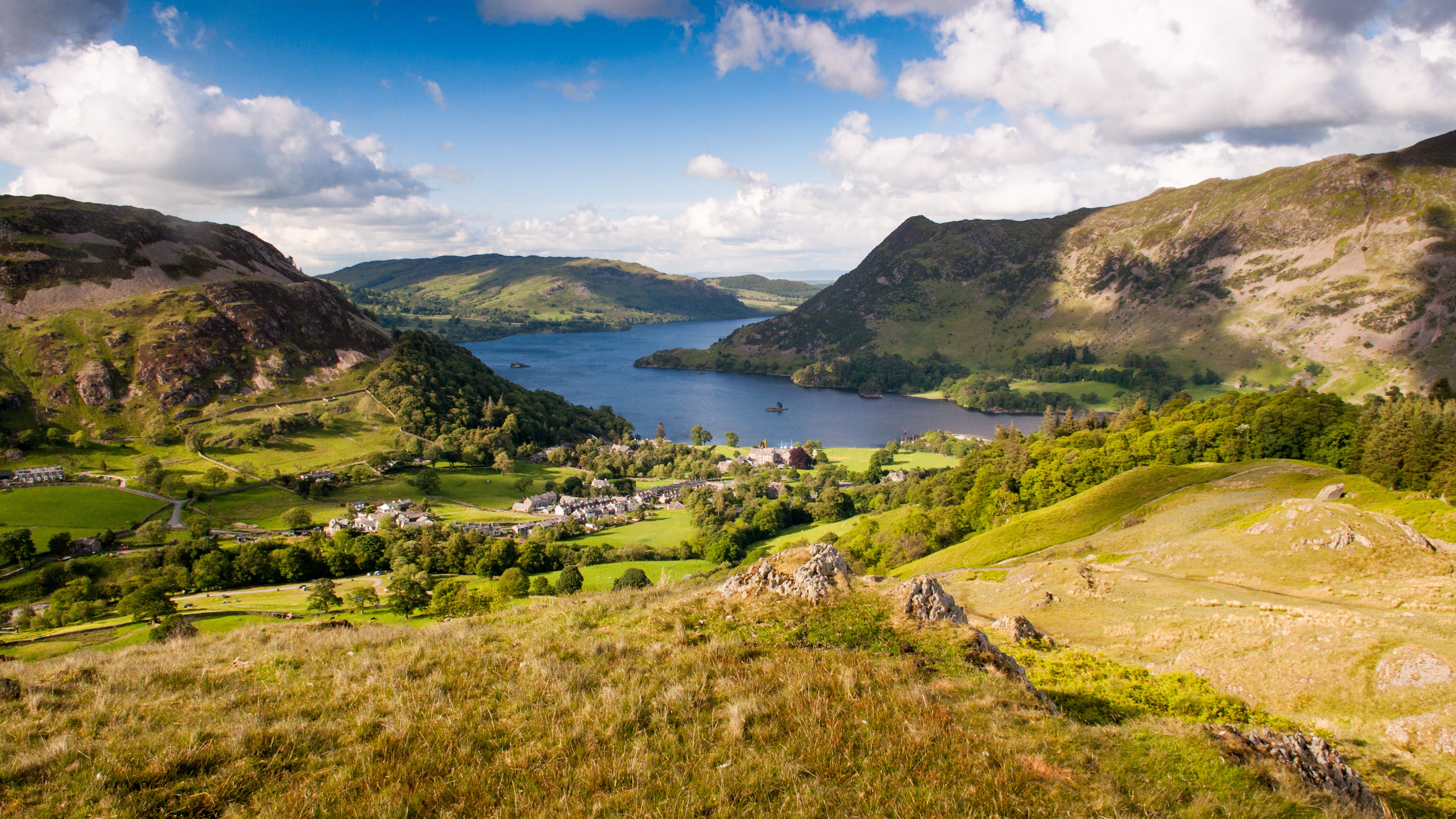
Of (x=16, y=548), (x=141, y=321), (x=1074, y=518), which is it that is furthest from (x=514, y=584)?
(x=141, y=321)

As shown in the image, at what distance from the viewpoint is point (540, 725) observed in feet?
25.6

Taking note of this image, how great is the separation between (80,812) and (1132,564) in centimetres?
3880

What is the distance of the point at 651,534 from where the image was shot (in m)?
86.5

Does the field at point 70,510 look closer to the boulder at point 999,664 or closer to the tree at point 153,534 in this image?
the tree at point 153,534

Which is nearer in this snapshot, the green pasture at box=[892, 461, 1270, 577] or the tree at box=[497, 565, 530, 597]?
the green pasture at box=[892, 461, 1270, 577]

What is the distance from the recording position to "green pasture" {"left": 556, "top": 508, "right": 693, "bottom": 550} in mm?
80562

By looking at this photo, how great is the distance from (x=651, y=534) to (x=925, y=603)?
2990 inches

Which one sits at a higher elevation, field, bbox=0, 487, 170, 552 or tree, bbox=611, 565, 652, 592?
field, bbox=0, 487, 170, 552

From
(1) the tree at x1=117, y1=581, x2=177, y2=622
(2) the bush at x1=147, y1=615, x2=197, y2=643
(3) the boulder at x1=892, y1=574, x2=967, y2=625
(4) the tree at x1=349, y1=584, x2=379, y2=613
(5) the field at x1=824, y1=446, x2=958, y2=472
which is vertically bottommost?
(5) the field at x1=824, y1=446, x2=958, y2=472

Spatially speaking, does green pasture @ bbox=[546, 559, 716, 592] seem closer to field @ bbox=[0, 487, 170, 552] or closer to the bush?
the bush

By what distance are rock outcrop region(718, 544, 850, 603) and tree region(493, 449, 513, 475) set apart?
10748 cm

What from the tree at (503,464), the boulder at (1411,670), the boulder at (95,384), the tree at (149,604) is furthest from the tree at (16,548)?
the boulder at (1411,670)

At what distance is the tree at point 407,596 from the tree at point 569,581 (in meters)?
11.1

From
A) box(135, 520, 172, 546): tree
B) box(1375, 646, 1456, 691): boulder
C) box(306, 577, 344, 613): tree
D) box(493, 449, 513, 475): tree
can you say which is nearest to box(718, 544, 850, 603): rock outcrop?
box(1375, 646, 1456, 691): boulder
